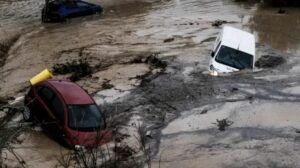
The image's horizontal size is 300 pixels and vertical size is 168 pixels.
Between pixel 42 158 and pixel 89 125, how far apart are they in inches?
57.6

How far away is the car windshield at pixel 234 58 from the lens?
20.6 meters

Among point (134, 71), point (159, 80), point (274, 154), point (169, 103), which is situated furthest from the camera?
point (134, 71)

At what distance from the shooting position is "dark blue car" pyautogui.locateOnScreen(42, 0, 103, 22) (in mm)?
33438

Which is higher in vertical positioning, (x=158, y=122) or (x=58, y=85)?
(x=58, y=85)

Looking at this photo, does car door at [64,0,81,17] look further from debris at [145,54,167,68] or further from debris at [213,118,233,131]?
debris at [213,118,233,131]

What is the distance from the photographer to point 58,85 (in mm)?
16359

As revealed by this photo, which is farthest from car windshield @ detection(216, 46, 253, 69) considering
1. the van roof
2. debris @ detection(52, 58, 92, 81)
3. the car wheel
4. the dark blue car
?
the dark blue car

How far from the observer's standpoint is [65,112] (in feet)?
50.1

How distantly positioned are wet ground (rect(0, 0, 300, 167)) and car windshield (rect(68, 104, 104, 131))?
794 millimetres

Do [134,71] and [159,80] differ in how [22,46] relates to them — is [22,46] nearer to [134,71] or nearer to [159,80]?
[134,71]

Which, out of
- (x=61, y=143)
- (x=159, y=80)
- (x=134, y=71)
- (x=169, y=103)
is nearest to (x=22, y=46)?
(x=134, y=71)

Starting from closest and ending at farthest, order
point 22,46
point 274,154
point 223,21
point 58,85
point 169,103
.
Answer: point 274,154
point 58,85
point 169,103
point 22,46
point 223,21

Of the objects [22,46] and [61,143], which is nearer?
[61,143]

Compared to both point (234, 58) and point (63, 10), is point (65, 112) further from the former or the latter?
point (63, 10)
